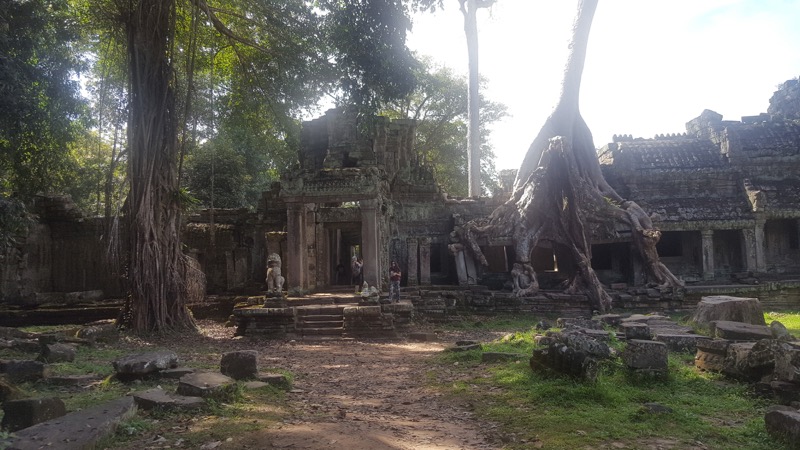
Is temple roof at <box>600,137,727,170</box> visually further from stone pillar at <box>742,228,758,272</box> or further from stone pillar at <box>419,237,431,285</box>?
stone pillar at <box>419,237,431,285</box>

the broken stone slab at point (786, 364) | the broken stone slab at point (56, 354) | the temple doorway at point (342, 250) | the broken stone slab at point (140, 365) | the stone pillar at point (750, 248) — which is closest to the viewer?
the broken stone slab at point (786, 364)

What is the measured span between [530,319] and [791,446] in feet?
34.1

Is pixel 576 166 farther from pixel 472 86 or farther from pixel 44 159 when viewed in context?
pixel 44 159

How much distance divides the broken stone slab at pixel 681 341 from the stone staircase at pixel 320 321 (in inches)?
251

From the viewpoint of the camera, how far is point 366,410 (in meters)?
5.72

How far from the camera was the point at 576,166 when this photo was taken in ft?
54.0

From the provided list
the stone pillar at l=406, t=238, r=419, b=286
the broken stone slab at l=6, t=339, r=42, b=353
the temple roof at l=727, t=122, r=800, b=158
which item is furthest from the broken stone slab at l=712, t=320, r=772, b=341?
the temple roof at l=727, t=122, r=800, b=158

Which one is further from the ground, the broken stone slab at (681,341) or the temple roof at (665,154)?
the temple roof at (665,154)

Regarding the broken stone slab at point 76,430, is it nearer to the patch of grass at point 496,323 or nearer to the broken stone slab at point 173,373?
the broken stone slab at point 173,373

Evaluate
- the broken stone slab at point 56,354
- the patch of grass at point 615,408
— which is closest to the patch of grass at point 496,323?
the patch of grass at point 615,408

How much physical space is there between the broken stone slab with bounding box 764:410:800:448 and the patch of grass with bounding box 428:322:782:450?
0.08m

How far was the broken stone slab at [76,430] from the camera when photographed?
3646 mm

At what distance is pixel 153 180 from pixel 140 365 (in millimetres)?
6613

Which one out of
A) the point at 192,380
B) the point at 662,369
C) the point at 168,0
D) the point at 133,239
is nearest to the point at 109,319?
the point at 133,239
